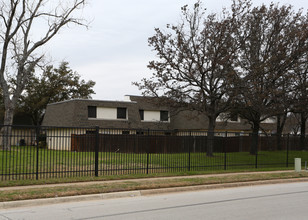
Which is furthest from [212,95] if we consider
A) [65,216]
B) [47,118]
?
[47,118]

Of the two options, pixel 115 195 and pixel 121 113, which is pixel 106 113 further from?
pixel 115 195

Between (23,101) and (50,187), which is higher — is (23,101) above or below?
above

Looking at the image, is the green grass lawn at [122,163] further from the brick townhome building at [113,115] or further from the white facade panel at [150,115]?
the white facade panel at [150,115]

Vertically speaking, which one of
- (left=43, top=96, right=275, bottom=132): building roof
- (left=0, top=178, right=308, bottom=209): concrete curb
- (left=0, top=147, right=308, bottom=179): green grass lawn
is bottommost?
(left=0, top=178, right=308, bottom=209): concrete curb

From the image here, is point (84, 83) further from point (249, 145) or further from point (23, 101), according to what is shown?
point (249, 145)

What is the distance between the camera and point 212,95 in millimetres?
26141

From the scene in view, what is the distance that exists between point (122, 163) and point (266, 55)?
13.8 metres

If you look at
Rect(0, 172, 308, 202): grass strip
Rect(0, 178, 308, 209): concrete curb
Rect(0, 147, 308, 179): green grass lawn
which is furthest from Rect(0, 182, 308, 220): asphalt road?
Rect(0, 147, 308, 179): green grass lawn

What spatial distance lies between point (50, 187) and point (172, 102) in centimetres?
1521

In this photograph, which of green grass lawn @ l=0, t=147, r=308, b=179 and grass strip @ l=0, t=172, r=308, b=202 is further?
green grass lawn @ l=0, t=147, r=308, b=179

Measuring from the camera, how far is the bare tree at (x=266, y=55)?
78.3ft

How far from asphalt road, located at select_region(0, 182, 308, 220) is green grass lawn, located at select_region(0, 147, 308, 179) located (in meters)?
3.87

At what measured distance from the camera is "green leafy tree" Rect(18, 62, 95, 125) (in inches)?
2157

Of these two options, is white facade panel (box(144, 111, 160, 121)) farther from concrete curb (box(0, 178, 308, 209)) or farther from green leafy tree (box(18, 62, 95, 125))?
concrete curb (box(0, 178, 308, 209))
